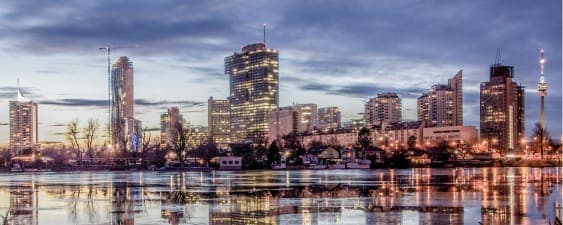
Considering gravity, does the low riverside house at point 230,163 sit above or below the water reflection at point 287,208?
below

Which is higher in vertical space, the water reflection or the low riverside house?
the water reflection

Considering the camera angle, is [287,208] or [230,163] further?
[230,163]

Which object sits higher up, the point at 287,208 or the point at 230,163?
the point at 287,208

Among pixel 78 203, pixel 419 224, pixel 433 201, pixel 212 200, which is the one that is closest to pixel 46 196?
pixel 78 203

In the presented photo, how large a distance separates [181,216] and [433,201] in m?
12.9

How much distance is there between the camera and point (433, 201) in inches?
1294

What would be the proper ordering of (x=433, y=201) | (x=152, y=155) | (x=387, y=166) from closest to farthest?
(x=433, y=201)
(x=387, y=166)
(x=152, y=155)

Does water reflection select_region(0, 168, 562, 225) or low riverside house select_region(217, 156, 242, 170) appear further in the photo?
low riverside house select_region(217, 156, 242, 170)

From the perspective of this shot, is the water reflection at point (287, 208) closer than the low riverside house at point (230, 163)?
Yes

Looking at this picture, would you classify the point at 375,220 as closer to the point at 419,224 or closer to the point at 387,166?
the point at 419,224

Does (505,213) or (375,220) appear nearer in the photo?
(375,220)

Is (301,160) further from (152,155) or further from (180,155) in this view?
(152,155)

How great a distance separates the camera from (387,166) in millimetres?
138750

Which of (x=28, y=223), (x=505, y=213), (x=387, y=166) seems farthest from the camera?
(x=387, y=166)
